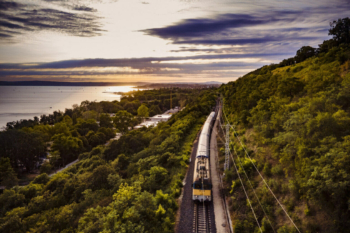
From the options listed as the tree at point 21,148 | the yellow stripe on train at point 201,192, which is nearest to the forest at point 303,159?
the yellow stripe on train at point 201,192

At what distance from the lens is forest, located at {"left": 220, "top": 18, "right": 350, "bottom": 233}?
1152 cm

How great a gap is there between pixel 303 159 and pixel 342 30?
26920 mm

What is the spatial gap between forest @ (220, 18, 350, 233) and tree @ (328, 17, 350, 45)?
468cm

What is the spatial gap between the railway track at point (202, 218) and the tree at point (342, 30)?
102 ft

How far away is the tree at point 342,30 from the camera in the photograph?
93.3 ft

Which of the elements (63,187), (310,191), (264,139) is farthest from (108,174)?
(310,191)

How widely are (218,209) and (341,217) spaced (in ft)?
29.8

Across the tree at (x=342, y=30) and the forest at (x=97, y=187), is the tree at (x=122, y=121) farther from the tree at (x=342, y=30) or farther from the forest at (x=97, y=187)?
the tree at (x=342, y=30)

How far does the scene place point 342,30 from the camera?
94.9 feet

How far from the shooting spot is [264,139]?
21609mm

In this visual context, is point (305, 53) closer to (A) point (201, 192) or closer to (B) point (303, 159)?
(B) point (303, 159)

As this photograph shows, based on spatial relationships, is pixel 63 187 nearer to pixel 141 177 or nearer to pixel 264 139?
pixel 141 177

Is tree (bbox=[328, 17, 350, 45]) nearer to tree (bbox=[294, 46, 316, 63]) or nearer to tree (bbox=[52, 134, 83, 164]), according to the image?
tree (bbox=[294, 46, 316, 63])

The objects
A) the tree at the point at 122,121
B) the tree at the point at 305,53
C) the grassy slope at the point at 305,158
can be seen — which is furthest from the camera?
the tree at the point at 122,121
